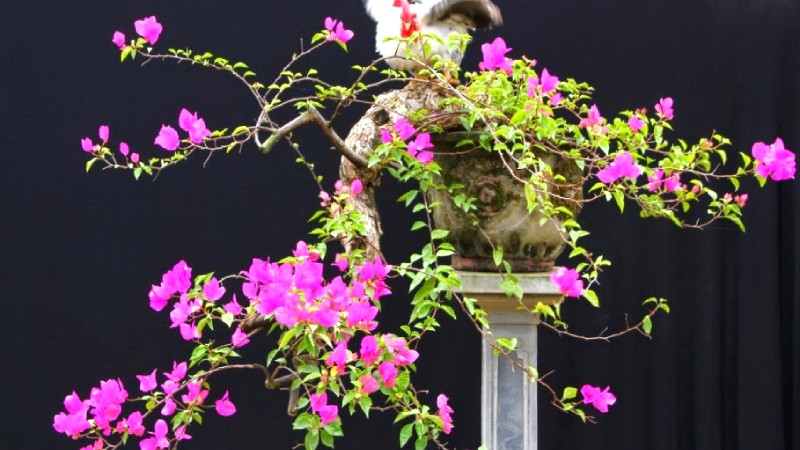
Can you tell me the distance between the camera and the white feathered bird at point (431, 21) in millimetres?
2006

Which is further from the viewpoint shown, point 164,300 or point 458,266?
point 458,266

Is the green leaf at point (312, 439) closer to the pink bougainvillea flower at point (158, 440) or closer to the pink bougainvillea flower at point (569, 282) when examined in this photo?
the pink bougainvillea flower at point (158, 440)

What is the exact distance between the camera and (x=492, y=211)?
1.96 m

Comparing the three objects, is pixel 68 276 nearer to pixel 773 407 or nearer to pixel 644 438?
pixel 644 438

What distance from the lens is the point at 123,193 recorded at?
2.84 metres

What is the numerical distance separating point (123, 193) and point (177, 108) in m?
0.26

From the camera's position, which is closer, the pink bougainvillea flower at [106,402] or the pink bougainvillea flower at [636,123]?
the pink bougainvillea flower at [106,402]

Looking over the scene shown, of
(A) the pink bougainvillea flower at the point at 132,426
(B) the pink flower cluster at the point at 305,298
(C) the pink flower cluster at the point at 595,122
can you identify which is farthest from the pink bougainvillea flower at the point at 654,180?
(A) the pink bougainvillea flower at the point at 132,426

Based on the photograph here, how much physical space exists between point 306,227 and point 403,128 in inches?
43.2

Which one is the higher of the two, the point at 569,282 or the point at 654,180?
the point at 654,180

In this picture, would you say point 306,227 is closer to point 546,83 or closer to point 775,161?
point 546,83

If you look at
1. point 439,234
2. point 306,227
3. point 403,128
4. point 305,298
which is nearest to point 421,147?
point 403,128

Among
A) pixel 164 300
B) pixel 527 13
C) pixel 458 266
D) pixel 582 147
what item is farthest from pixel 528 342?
pixel 527 13

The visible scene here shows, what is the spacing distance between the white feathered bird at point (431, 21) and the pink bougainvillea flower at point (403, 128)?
200mm
